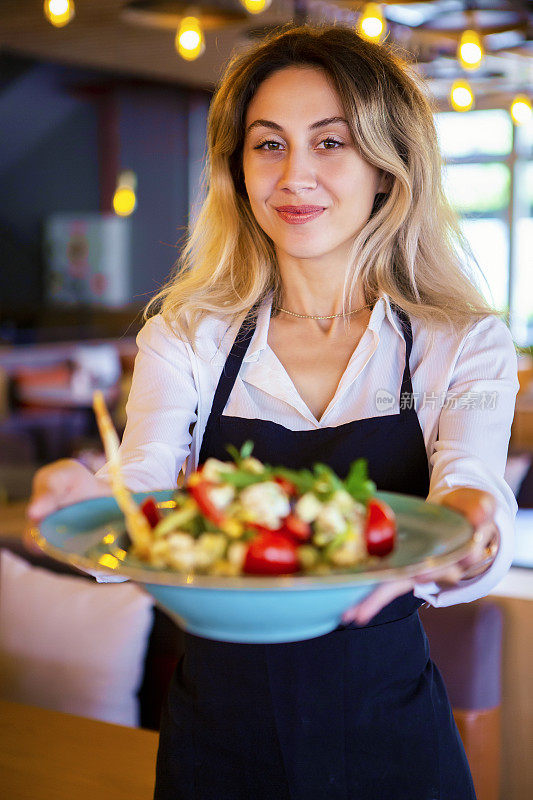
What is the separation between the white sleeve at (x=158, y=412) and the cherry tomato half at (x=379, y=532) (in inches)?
18.9

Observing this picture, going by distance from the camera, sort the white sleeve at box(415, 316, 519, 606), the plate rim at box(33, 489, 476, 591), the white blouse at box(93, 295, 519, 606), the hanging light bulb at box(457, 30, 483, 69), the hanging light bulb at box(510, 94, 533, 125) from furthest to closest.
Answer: the hanging light bulb at box(510, 94, 533, 125), the hanging light bulb at box(457, 30, 483, 69), the white blouse at box(93, 295, 519, 606), the white sleeve at box(415, 316, 519, 606), the plate rim at box(33, 489, 476, 591)

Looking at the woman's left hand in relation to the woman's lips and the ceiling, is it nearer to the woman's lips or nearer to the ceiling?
the woman's lips

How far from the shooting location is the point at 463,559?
110cm

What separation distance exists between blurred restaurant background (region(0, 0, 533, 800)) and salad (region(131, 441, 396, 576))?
3.11 m

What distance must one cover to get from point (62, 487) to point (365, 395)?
560mm

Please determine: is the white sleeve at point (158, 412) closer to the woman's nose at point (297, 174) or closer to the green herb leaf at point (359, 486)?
the woman's nose at point (297, 174)

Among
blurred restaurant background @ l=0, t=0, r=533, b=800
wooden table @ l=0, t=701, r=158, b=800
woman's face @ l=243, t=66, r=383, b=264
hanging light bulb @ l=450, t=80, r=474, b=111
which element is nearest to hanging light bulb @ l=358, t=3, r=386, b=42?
blurred restaurant background @ l=0, t=0, r=533, b=800

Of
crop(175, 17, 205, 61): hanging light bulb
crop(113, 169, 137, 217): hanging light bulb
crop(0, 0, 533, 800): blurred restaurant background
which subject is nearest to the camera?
crop(175, 17, 205, 61): hanging light bulb

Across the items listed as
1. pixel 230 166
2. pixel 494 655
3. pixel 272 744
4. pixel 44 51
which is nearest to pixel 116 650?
pixel 494 655

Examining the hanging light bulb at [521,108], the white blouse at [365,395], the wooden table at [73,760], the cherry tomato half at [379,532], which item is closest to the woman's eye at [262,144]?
the white blouse at [365,395]

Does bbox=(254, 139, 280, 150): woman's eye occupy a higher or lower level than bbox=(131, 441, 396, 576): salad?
higher

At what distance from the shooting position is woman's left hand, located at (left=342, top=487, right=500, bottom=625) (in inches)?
39.8

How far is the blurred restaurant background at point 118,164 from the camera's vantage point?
5.45 meters

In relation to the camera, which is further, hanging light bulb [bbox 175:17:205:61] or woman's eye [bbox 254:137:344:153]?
hanging light bulb [bbox 175:17:205:61]
